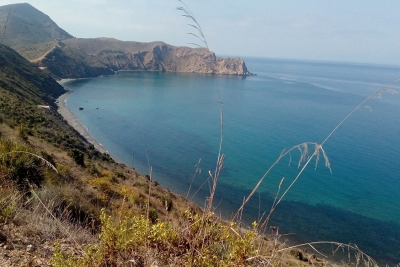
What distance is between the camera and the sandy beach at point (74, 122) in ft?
121

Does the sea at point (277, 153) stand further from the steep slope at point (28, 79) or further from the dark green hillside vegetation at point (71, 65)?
the dark green hillside vegetation at point (71, 65)

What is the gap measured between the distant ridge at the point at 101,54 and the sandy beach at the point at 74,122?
37.5 metres

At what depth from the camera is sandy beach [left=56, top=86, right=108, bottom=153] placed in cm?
3690

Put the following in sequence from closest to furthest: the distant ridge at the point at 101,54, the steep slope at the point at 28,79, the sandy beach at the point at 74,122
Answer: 1. the sandy beach at the point at 74,122
2. the steep slope at the point at 28,79
3. the distant ridge at the point at 101,54

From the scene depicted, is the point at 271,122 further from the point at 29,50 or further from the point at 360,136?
the point at 29,50

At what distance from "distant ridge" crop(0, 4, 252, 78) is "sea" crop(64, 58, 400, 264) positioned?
1130 inches

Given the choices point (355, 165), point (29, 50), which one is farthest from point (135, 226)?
point (29, 50)

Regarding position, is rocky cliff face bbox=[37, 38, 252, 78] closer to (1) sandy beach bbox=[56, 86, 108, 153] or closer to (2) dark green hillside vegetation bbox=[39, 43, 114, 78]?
(2) dark green hillside vegetation bbox=[39, 43, 114, 78]

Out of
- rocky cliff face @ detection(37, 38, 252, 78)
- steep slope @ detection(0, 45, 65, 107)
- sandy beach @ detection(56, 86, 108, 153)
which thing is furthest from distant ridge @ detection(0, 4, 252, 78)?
sandy beach @ detection(56, 86, 108, 153)

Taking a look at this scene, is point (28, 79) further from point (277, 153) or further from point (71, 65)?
point (71, 65)

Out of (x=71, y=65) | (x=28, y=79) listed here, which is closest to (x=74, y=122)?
(x=28, y=79)

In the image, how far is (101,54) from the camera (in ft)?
430

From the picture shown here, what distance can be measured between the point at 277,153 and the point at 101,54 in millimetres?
113321

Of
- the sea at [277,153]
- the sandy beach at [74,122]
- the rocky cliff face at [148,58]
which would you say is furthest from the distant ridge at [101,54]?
the sandy beach at [74,122]
